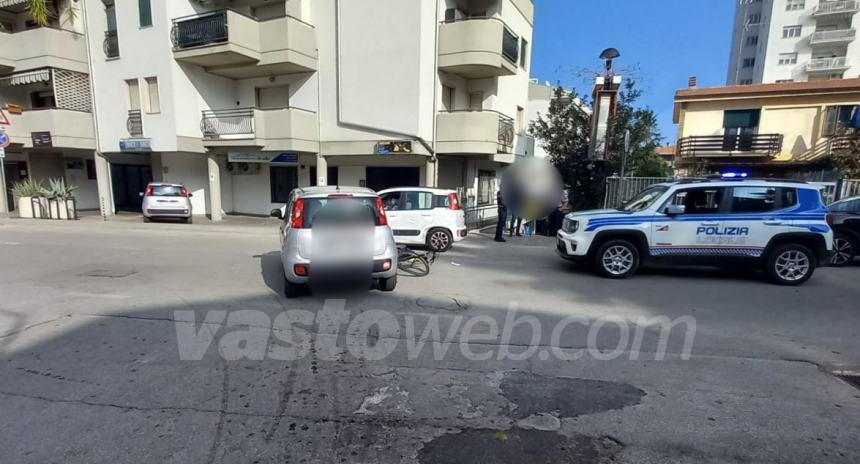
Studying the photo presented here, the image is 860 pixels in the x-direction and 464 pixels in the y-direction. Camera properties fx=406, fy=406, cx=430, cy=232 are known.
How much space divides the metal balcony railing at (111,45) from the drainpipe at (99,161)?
1005mm

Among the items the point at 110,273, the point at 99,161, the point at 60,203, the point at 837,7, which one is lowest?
the point at 110,273

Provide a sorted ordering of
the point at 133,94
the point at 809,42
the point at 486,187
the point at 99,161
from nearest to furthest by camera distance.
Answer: the point at 133,94, the point at 99,161, the point at 486,187, the point at 809,42

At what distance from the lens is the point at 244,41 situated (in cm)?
1547

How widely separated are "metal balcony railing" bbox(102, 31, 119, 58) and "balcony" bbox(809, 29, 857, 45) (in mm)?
60068

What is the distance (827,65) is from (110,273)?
59.6 meters

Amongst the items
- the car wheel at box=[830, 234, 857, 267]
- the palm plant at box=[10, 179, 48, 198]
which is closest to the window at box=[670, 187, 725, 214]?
the car wheel at box=[830, 234, 857, 267]

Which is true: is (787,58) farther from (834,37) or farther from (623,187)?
(623,187)

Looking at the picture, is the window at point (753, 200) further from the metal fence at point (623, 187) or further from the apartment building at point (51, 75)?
the apartment building at point (51, 75)

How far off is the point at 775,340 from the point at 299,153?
54.5ft

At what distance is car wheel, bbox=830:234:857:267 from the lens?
9148 millimetres

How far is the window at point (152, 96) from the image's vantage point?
16.8m

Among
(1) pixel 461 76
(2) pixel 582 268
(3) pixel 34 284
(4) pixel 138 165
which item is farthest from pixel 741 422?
(4) pixel 138 165

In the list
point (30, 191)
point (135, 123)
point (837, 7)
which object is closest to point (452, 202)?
point (135, 123)

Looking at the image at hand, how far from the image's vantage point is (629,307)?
6.04 meters
